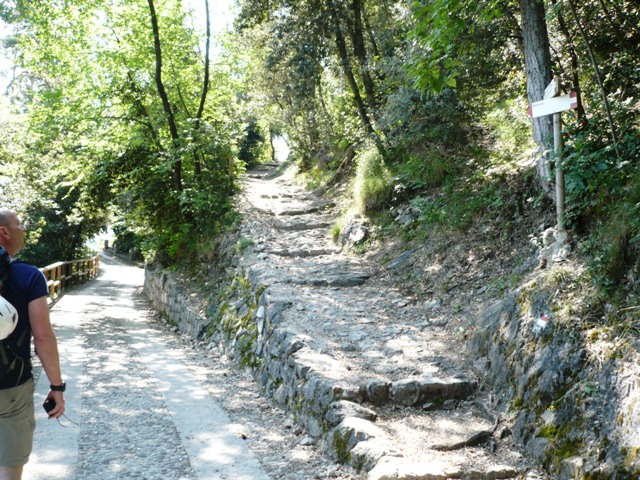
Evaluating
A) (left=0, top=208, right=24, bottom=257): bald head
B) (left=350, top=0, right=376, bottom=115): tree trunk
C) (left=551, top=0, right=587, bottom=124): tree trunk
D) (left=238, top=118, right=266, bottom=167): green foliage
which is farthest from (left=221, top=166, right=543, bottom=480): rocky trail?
(left=238, top=118, right=266, bottom=167): green foliage

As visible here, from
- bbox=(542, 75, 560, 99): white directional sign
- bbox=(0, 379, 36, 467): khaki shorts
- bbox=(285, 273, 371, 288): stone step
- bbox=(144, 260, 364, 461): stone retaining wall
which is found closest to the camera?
bbox=(0, 379, 36, 467): khaki shorts

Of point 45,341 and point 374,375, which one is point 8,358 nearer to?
point 45,341

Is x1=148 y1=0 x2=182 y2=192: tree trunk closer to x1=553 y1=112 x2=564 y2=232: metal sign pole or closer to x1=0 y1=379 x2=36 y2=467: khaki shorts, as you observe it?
x1=553 y1=112 x2=564 y2=232: metal sign pole

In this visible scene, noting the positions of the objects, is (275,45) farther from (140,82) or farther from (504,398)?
(504,398)

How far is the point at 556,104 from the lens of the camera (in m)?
5.39

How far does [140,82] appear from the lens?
44.5 ft

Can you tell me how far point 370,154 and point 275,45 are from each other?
14.3ft

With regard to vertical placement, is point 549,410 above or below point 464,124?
below

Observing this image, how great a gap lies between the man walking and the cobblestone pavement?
134 cm

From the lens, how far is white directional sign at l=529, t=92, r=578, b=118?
5.29 meters

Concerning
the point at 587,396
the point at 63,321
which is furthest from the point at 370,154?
the point at 587,396

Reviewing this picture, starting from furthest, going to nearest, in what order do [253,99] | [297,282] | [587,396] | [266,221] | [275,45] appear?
[253,99] → [275,45] → [266,221] → [297,282] → [587,396]

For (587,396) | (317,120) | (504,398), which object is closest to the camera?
(587,396)

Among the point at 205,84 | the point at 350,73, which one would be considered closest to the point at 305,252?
the point at 350,73
